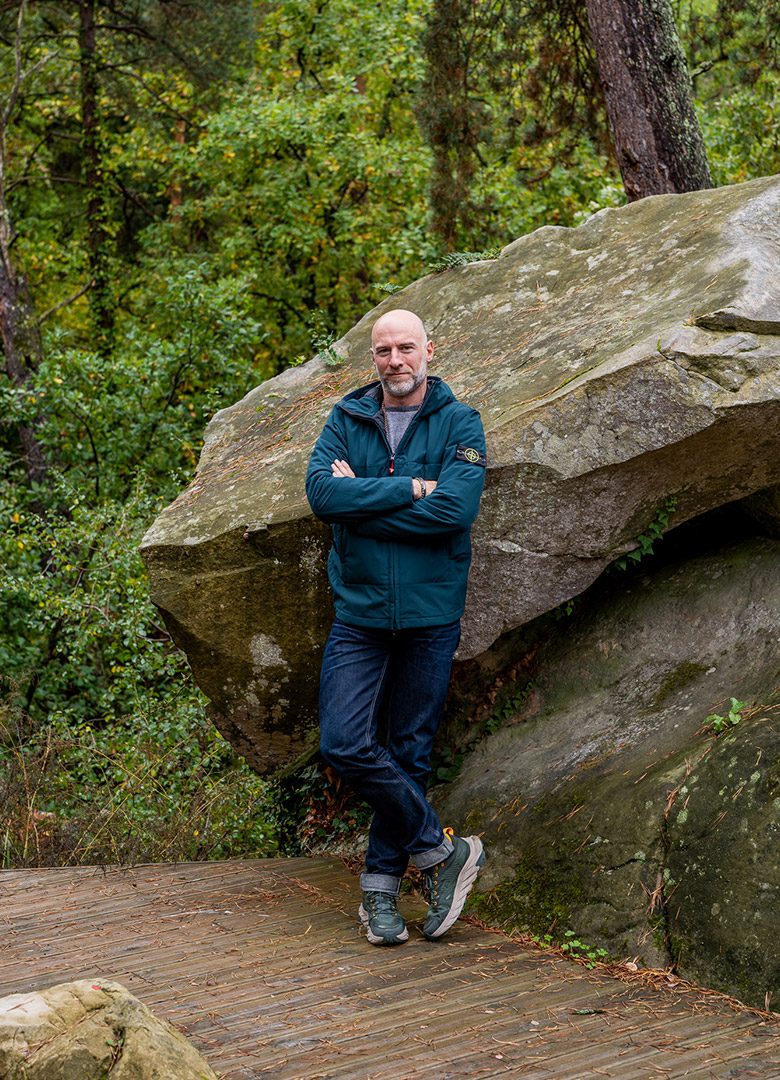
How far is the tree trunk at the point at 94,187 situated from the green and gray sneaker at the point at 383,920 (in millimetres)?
15122

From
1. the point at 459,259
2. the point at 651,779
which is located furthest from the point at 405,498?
the point at 459,259

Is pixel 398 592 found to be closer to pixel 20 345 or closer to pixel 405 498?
pixel 405 498

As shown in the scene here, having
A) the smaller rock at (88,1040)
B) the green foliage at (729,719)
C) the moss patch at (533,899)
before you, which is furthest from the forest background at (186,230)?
the smaller rock at (88,1040)

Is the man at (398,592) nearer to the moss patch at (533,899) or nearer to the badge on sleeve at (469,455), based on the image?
the badge on sleeve at (469,455)

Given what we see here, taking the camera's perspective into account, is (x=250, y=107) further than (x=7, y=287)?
Yes

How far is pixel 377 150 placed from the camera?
17.1 m

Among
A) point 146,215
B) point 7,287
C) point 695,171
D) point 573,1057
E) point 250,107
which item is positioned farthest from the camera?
point 146,215

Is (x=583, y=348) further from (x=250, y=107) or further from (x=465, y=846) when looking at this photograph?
(x=250, y=107)

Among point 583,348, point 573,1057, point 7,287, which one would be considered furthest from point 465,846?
point 7,287

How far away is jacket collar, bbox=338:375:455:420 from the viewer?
16.1 ft

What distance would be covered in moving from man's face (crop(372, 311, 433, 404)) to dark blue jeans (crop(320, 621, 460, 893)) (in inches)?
39.3

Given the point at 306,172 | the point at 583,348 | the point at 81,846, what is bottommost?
the point at 81,846

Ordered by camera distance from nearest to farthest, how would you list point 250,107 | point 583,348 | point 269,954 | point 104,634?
point 269,954
point 583,348
point 104,634
point 250,107

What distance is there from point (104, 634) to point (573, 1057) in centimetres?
706
